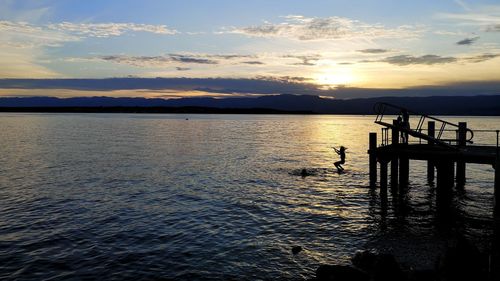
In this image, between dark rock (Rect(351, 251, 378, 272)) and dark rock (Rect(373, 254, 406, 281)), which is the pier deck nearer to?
dark rock (Rect(351, 251, 378, 272))

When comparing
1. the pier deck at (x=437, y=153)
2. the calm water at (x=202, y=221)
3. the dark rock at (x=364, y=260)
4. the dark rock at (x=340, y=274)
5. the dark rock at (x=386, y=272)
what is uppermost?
the pier deck at (x=437, y=153)

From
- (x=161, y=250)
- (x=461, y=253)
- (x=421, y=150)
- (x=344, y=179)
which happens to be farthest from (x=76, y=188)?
(x=461, y=253)

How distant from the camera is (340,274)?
1365cm

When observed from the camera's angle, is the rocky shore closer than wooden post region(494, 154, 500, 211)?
Yes

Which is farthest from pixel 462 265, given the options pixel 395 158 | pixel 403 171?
pixel 403 171

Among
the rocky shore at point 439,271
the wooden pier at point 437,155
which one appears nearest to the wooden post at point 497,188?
the wooden pier at point 437,155

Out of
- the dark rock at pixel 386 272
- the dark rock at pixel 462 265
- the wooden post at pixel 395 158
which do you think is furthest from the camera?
the wooden post at pixel 395 158

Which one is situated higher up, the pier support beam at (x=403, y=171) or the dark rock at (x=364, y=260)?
the pier support beam at (x=403, y=171)

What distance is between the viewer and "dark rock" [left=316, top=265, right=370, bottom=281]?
13.6 metres

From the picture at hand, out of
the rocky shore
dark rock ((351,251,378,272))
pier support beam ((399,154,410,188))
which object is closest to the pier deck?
pier support beam ((399,154,410,188))

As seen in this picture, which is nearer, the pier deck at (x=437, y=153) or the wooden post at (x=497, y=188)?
the wooden post at (x=497, y=188)

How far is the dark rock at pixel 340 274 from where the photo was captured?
13.6m

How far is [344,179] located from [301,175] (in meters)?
A: 4.25

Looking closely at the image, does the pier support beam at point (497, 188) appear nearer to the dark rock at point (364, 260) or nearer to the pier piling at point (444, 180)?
the pier piling at point (444, 180)
